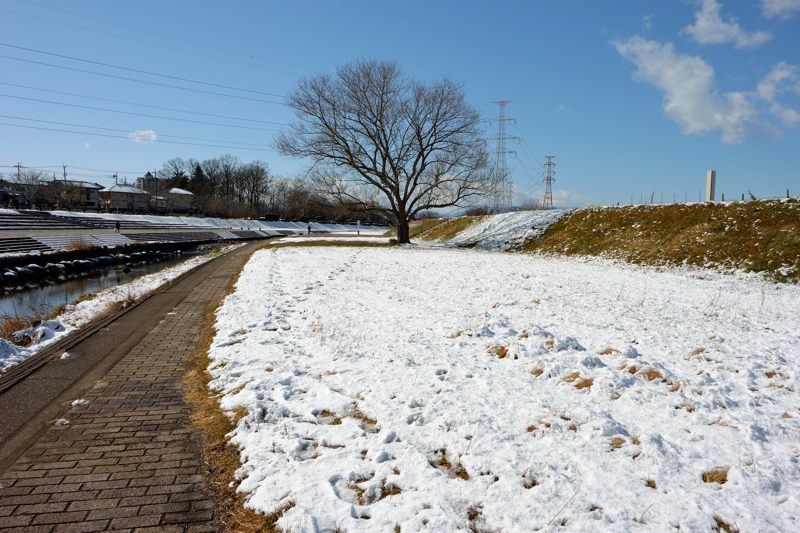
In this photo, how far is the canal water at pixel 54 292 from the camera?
14.3m

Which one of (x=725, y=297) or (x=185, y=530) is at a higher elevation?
(x=725, y=297)

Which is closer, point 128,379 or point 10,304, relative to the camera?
point 128,379

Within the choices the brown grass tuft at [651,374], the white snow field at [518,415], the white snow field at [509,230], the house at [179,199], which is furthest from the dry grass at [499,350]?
the house at [179,199]

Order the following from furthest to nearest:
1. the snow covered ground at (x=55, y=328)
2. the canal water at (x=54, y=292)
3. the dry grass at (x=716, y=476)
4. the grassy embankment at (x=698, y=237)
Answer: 1. the grassy embankment at (x=698, y=237)
2. the canal water at (x=54, y=292)
3. the snow covered ground at (x=55, y=328)
4. the dry grass at (x=716, y=476)

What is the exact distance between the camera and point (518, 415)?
470 cm

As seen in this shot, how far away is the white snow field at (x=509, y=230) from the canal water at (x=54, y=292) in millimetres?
20222

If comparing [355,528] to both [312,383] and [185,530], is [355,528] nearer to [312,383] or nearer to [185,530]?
[185,530]

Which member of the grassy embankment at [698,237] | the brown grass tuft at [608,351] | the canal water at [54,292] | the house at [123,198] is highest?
the house at [123,198]

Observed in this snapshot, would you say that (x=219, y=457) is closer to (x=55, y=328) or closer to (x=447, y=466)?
(x=447, y=466)

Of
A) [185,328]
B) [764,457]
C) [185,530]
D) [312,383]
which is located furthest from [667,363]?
[185,328]

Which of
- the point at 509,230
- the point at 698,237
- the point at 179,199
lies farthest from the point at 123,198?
the point at 698,237

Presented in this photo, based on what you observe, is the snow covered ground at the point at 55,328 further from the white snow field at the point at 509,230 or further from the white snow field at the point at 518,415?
the white snow field at the point at 509,230

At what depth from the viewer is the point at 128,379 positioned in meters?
6.45

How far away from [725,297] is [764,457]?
861 centimetres
